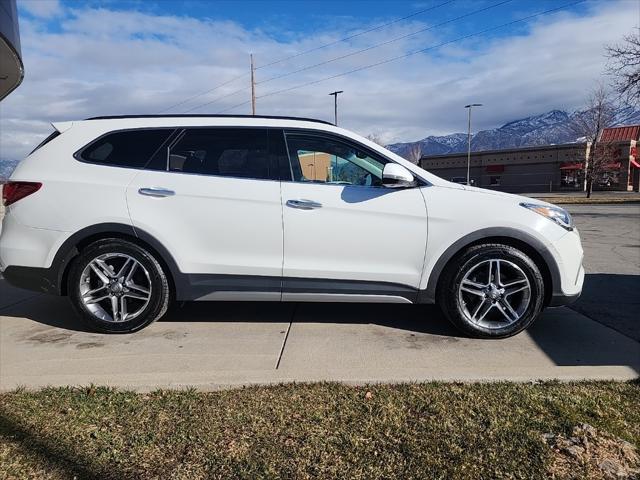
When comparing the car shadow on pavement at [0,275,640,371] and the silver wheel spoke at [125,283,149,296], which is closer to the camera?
the car shadow on pavement at [0,275,640,371]

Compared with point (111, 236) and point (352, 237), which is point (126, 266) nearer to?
point (111, 236)

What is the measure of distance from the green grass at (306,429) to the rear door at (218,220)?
1.24 m

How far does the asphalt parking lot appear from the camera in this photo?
352cm

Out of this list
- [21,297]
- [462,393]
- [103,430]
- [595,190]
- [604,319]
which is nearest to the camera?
[103,430]

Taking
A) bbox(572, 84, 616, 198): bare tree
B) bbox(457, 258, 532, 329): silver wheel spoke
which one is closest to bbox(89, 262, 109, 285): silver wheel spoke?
bbox(457, 258, 532, 329): silver wheel spoke

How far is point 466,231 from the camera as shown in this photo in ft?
13.8

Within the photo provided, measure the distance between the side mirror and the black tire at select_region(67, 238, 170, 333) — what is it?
79.8 inches

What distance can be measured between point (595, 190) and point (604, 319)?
5584 centimetres

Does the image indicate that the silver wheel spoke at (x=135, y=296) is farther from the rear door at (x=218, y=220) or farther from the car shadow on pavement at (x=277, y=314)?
the car shadow on pavement at (x=277, y=314)

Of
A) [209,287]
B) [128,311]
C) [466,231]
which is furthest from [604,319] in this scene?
[128,311]

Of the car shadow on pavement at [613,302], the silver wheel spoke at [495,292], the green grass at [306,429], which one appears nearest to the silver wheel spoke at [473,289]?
the silver wheel spoke at [495,292]

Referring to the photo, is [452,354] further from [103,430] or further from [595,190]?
[595,190]

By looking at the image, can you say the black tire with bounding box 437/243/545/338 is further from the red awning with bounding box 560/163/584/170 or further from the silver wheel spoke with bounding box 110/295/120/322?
the red awning with bounding box 560/163/584/170

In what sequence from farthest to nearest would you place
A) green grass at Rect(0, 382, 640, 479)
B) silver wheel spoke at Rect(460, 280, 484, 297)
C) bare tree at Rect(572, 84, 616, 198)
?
bare tree at Rect(572, 84, 616, 198), silver wheel spoke at Rect(460, 280, 484, 297), green grass at Rect(0, 382, 640, 479)
